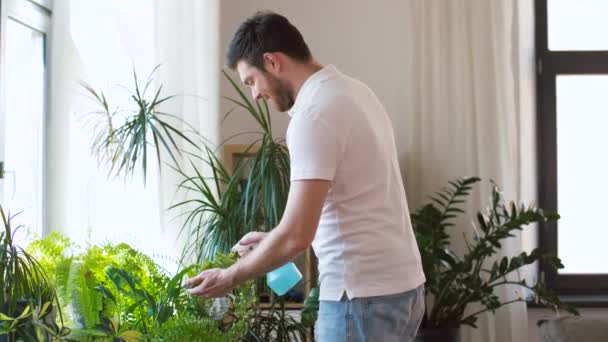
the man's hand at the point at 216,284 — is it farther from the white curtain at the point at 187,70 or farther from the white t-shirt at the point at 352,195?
the white curtain at the point at 187,70

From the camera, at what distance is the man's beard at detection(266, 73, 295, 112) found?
2.20 metres

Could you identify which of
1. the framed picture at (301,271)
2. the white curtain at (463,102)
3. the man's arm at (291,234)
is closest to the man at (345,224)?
the man's arm at (291,234)

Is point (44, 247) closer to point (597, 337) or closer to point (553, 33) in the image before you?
point (597, 337)

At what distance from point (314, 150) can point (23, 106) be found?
1.91 meters

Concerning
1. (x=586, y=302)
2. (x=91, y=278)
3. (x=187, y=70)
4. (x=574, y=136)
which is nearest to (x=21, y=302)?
(x=91, y=278)

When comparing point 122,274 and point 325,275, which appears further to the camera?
point 122,274

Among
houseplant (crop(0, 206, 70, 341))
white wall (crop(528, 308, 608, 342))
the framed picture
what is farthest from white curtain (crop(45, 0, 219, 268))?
white wall (crop(528, 308, 608, 342))

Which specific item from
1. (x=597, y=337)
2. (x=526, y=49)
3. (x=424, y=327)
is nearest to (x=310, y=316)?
(x=424, y=327)

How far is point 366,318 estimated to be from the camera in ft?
6.61

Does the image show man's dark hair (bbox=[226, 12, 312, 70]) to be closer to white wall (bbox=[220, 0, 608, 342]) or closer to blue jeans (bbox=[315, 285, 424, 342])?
blue jeans (bbox=[315, 285, 424, 342])

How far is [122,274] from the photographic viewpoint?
234cm

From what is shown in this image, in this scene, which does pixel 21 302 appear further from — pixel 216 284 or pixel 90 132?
pixel 90 132

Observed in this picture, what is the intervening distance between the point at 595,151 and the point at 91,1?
2.59 metres

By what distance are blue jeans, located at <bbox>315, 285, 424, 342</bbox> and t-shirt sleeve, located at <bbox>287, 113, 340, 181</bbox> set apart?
0.93ft
